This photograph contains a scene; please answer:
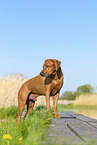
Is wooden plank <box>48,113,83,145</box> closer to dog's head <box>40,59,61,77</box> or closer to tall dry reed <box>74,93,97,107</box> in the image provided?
dog's head <box>40,59,61,77</box>

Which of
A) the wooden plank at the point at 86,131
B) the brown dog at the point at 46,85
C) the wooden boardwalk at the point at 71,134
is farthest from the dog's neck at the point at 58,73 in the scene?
the wooden plank at the point at 86,131

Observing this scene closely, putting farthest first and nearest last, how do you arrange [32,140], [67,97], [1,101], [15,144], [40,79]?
[67,97], [1,101], [40,79], [15,144], [32,140]

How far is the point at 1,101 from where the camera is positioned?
9125 millimetres

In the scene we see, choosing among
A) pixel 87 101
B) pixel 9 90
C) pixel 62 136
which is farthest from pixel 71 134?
pixel 87 101

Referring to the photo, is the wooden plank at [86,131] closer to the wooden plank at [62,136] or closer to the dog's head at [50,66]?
the wooden plank at [62,136]

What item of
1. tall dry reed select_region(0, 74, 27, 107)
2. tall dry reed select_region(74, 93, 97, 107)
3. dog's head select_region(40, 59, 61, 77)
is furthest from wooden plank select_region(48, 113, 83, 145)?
tall dry reed select_region(74, 93, 97, 107)

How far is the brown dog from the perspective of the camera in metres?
4.76

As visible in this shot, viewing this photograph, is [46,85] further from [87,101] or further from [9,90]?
[87,101]

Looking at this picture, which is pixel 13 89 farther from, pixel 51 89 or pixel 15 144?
pixel 15 144

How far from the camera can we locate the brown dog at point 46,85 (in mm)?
4762

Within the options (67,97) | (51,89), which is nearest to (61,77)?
(51,89)

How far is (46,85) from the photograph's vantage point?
4.91m

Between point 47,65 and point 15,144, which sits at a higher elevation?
point 47,65

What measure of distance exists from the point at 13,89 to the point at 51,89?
519 centimetres
